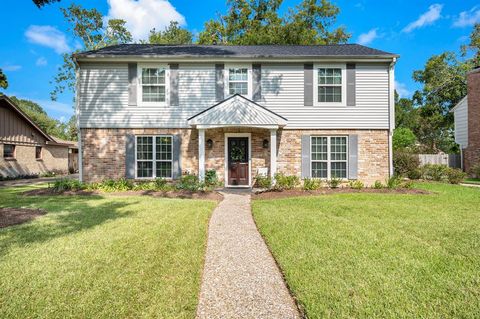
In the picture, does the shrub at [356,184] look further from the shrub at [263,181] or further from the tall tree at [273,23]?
the tall tree at [273,23]

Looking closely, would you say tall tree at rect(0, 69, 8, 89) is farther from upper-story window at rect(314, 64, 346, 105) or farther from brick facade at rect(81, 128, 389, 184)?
upper-story window at rect(314, 64, 346, 105)

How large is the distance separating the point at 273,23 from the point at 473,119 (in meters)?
17.8

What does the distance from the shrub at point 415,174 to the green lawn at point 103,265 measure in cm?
1352

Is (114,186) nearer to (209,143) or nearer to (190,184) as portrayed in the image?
(190,184)

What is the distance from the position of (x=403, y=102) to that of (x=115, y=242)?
57.8 m

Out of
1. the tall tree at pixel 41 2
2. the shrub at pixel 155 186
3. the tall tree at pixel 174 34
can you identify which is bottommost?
the shrub at pixel 155 186

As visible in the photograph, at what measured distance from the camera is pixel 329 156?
11.5m

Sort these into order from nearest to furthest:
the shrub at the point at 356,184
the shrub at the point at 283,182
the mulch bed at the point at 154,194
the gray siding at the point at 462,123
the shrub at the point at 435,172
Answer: the mulch bed at the point at 154,194 → the shrub at the point at 283,182 → the shrub at the point at 356,184 → the shrub at the point at 435,172 → the gray siding at the point at 462,123

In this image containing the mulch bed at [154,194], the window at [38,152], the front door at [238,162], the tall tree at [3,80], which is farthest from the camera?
the window at [38,152]

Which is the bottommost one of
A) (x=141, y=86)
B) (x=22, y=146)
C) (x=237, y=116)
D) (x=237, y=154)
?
(x=237, y=154)

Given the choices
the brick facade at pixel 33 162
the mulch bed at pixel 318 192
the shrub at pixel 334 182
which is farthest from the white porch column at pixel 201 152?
the brick facade at pixel 33 162

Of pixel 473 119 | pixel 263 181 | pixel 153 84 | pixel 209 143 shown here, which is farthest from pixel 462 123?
pixel 153 84

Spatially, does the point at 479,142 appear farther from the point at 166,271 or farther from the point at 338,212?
the point at 166,271

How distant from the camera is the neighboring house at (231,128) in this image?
11508 millimetres
